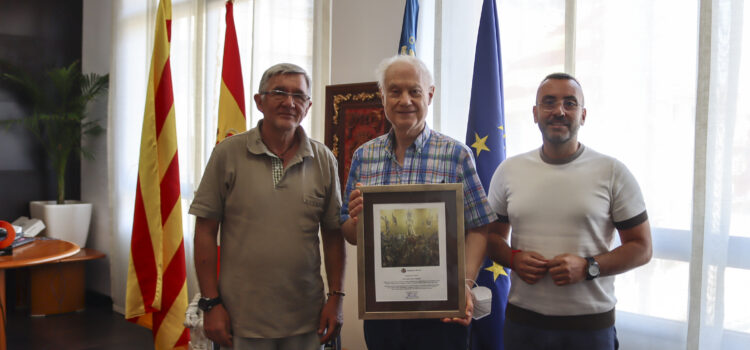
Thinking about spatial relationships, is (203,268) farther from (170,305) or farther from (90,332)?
(90,332)

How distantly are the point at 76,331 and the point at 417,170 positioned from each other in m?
4.21

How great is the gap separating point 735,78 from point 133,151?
16.4ft

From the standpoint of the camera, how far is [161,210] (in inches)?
146

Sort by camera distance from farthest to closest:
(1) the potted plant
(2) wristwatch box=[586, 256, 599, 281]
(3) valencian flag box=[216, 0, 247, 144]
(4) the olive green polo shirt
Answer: (1) the potted plant → (3) valencian flag box=[216, 0, 247, 144] → (4) the olive green polo shirt → (2) wristwatch box=[586, 256, 599, 281]

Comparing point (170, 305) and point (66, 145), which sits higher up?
point (66, 145)

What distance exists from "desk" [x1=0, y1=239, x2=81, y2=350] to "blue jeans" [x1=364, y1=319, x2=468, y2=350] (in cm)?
224

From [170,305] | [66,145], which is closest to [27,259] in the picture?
[170,305]

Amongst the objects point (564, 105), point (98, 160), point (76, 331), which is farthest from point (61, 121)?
point (564, 105)

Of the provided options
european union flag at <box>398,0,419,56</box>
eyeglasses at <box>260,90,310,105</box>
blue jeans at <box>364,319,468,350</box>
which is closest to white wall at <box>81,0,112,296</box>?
european union flag at <box>398,0,419,56</box>

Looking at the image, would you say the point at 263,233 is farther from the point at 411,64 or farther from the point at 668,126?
the point at 668,126

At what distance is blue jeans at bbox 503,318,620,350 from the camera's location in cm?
171

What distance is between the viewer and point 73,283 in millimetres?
5258

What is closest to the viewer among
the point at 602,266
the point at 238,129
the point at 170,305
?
the point at 602,266

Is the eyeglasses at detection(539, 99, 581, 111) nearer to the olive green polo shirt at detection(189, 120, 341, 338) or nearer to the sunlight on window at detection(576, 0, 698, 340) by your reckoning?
the sunlight on window at detection(576, 0, 698, 340)
